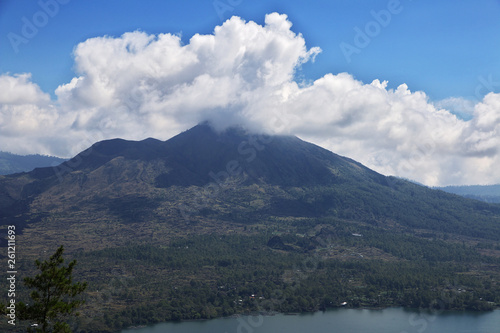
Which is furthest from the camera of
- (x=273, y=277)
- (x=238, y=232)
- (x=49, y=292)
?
(x=238, y=232)

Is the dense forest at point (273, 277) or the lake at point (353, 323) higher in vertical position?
the dense forest at point (273, 277)

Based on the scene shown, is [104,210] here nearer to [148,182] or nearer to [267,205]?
[148,182]

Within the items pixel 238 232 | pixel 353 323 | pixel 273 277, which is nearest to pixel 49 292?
pixel 353 323

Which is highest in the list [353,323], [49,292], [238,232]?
[238,232]

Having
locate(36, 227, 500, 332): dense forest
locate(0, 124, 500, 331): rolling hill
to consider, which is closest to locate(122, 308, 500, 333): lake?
locate(36, 227, 500, 332): dense forest

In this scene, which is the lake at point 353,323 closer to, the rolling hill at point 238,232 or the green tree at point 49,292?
the rolling hill at point 238,232

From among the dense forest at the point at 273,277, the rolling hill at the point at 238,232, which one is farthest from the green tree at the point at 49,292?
the rolling hill at the point at 238,232

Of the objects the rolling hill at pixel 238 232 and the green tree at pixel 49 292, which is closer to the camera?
the green tree at pixel 49 292

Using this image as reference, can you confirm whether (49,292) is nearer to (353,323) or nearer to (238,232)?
(353,323)

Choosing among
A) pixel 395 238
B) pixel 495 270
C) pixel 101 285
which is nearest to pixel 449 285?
pixel 495 270
